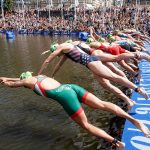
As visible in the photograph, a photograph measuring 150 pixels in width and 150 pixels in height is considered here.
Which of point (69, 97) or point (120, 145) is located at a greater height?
point (69, 97)

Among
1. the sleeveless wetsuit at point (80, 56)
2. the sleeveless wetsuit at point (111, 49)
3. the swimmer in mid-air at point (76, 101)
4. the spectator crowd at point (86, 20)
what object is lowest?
the spectator crowd at point (86, 20)

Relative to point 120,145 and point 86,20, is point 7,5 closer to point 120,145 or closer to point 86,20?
point 86,20

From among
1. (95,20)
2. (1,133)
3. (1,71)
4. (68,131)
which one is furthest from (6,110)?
(95,20)

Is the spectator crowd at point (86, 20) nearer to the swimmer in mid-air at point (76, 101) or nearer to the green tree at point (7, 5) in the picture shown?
the green tree at point (7, 5)

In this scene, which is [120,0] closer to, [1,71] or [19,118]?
[1,71]

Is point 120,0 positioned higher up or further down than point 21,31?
higher up

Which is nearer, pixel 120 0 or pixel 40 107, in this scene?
pixel 40 107

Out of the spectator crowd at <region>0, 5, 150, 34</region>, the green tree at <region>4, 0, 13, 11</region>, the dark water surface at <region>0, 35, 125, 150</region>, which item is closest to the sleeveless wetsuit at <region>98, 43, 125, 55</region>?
the dark water surface at <region>0, 35, 125, 150</region>

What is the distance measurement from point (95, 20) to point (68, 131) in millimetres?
58198

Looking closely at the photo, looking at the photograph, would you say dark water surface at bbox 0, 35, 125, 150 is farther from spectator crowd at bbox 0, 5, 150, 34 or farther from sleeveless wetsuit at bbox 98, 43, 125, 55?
spectator crowd at bbox 0, 5, 150, 34

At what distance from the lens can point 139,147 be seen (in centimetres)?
893

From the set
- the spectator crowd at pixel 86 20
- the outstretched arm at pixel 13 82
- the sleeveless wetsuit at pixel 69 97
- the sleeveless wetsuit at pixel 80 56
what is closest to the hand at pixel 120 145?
the sleeveless wetsuit at pixel 69 97

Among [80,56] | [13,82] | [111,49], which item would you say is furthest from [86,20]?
[13,82]

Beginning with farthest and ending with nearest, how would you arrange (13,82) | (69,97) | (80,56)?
(80,56) < (13,82) < (69,97)
